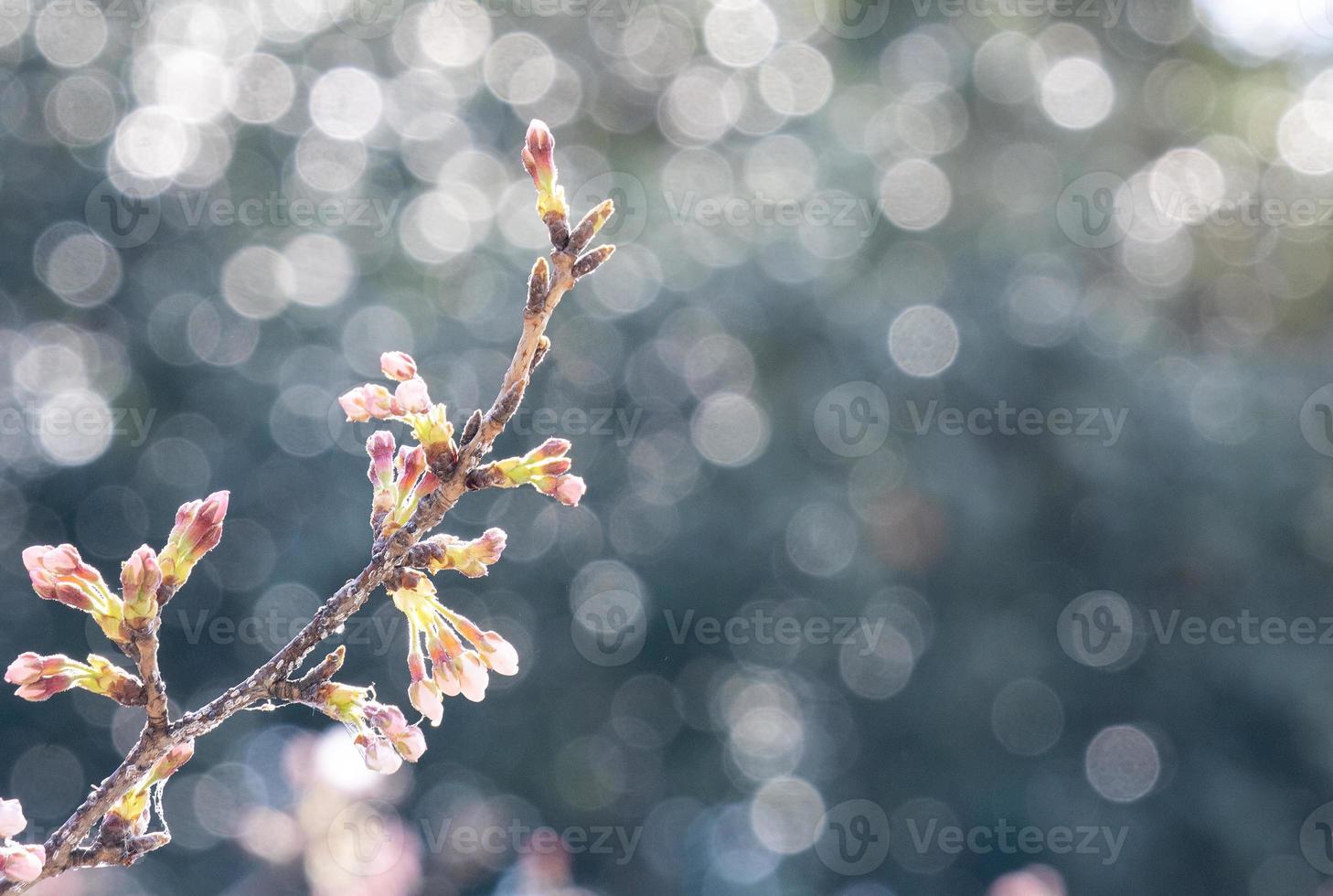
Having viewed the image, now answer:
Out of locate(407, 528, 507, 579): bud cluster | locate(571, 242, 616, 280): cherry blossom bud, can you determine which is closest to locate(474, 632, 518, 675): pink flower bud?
locate(407, 528, 507, 579): bud cluster

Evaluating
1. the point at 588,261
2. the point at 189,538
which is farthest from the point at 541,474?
the point at 189,538

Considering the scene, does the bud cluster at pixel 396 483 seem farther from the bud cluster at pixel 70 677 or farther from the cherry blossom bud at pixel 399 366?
the bud cluster at pixel 70 677

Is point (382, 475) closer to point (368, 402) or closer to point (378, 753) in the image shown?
point (368, 402)

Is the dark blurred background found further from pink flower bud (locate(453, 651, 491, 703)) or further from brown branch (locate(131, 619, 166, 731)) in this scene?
brown branch (locate(131, 619, 166, 731))

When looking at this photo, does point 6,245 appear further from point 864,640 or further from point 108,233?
point 864,640

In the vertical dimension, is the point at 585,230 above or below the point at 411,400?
above
